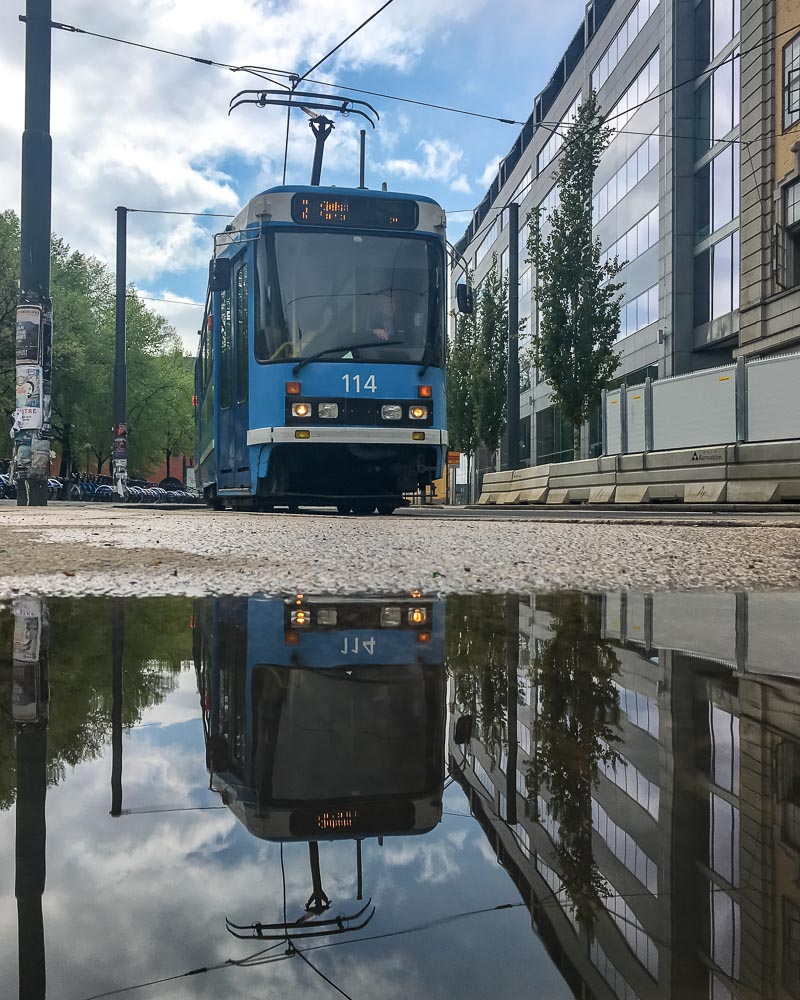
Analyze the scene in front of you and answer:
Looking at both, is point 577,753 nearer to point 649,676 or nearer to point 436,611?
point 649,676

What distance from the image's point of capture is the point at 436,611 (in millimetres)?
2793

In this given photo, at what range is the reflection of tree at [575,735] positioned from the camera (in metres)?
0.95

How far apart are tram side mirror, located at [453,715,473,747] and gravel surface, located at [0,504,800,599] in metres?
1.73

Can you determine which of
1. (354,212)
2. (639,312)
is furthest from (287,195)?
(639,312)

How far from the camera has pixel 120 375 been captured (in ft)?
87.8

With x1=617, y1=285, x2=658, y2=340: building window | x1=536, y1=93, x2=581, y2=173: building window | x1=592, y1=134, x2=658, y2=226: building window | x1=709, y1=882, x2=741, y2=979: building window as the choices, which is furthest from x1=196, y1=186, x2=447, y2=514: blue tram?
x1=536, y1=93, x2=581, y2=173: building window

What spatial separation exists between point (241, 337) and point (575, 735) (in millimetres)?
10488

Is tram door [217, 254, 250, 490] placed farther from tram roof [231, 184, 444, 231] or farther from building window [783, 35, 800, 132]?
building window [783, 35, 800, 132]

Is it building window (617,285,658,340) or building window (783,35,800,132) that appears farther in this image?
building window (617,285,658,340)

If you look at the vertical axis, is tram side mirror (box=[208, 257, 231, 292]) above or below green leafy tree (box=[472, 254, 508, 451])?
below

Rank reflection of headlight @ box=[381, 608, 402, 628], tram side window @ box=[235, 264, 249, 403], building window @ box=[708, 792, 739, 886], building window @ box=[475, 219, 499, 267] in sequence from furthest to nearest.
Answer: building window @ box=[475, 219, 499, 267] < tram side window @ box=[235, 264, 249, 403] < reflection of headlight @ box=[381, 608, 402, 628] < building window @ box=[708, 792, 739, 886]

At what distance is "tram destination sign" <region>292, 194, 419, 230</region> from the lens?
10859 mm

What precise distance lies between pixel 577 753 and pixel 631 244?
32.0 m

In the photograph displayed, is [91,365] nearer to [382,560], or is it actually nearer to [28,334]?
[28,334]
